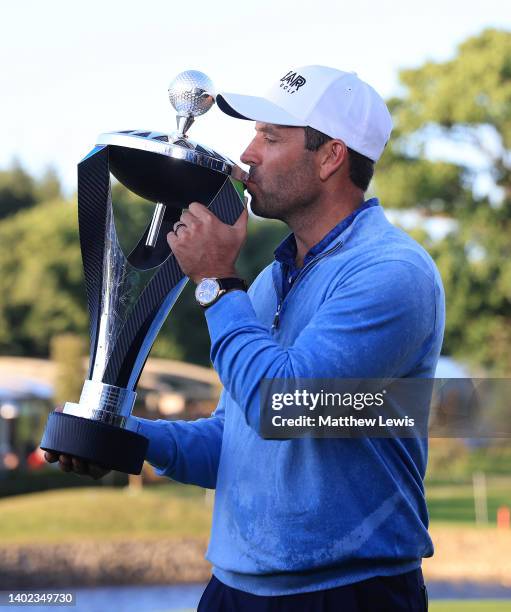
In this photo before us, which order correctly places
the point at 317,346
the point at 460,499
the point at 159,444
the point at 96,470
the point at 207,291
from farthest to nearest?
the point at 460,499 < the point at 159,444 < the point at 96,470 < the point at 207,291 < the point at 317,346

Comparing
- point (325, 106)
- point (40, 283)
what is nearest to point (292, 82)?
point (325, 106)

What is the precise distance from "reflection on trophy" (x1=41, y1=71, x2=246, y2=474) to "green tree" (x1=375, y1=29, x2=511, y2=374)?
67.0 feet

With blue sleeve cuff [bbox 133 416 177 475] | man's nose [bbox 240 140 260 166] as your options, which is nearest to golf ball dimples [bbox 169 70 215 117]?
man's nose [bbox 240 140 260 166]

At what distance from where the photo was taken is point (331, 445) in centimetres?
212

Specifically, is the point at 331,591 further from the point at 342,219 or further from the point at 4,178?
the point at 4,178

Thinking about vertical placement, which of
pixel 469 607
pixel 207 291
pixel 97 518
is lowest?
pixel 469 607

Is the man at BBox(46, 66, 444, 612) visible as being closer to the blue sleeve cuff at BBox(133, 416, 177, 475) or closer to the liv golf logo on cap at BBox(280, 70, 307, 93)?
the liv golf logo on cap at BBox(280, 70, 307, 93)

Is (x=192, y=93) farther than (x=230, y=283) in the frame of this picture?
Yes

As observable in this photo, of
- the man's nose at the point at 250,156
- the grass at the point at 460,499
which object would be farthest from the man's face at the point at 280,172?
the grass at the point at 460,499

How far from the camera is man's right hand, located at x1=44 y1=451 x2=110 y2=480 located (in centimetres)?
221

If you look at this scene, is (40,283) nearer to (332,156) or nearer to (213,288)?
(332,156)

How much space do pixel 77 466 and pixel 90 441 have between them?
0.07 meters

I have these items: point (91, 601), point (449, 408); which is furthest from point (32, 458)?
point (449, 408)

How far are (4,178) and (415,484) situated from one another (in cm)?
4140
